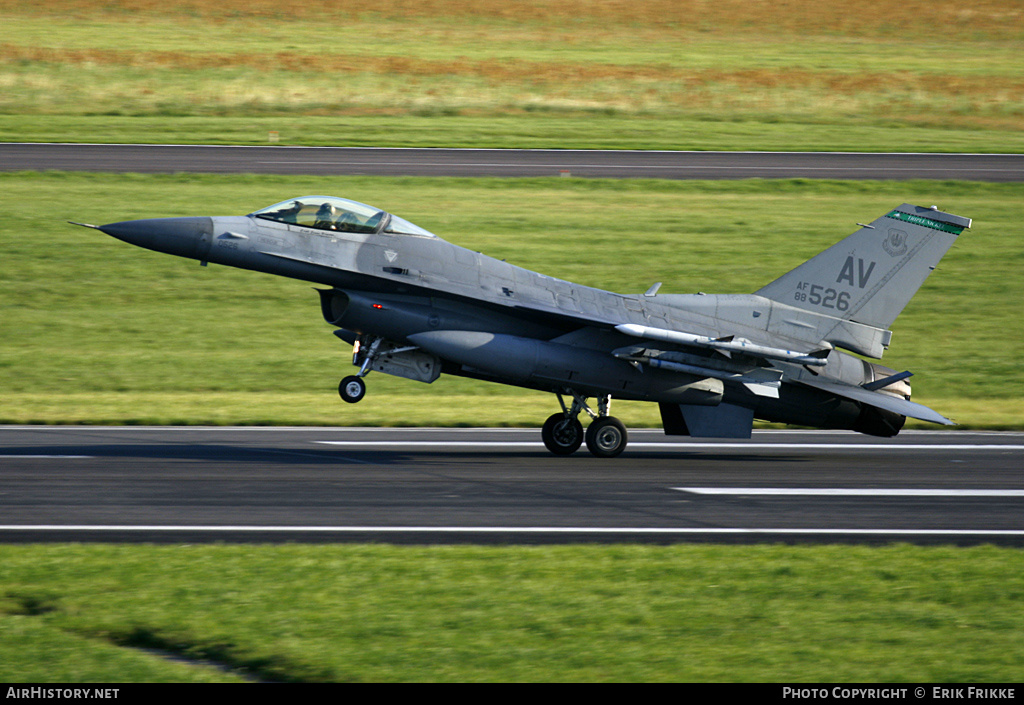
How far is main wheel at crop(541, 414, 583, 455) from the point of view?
1839cm

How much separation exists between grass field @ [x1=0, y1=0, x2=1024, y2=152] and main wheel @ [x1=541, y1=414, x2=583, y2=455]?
2549 cm

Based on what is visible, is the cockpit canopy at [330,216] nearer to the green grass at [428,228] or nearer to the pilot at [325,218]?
the pilot at [325,218]

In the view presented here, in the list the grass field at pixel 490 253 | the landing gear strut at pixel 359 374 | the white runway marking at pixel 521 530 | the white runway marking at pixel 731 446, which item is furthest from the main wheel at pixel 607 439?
the white runway marking at pixel 521 530

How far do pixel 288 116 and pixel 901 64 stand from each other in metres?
35.0

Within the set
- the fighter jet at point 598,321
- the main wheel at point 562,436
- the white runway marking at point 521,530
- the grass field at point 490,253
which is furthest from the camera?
the main wheel at point 562,436

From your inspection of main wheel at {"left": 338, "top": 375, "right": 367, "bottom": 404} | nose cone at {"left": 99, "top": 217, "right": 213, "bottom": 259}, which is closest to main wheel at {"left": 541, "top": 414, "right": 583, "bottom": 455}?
main wheel at {"left": 338, "top": 375, "right": 367, "bottom": 404}

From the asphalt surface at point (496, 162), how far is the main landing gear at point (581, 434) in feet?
65.5

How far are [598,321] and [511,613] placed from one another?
851 cm

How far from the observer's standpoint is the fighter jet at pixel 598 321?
55.3 feet

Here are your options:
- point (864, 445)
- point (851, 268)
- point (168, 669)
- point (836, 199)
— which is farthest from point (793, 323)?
point (836, 199)

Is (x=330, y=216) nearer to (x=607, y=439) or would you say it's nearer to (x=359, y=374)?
(x=359, y=374)

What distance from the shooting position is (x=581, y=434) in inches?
732

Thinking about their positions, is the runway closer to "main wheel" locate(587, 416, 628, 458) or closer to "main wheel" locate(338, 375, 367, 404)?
"main wheel" locate(587, 416, 628, 458)

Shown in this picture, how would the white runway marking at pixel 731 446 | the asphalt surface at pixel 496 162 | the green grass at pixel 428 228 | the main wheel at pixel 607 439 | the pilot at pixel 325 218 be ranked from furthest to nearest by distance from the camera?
1. the asphalt surface at pixel 496 162
2. the green grass at pixel 428 228
3. the white runway marking at pixel 731 446
4. the main wheel at pixel 607 439
5. the pilot at pixel 325 218
